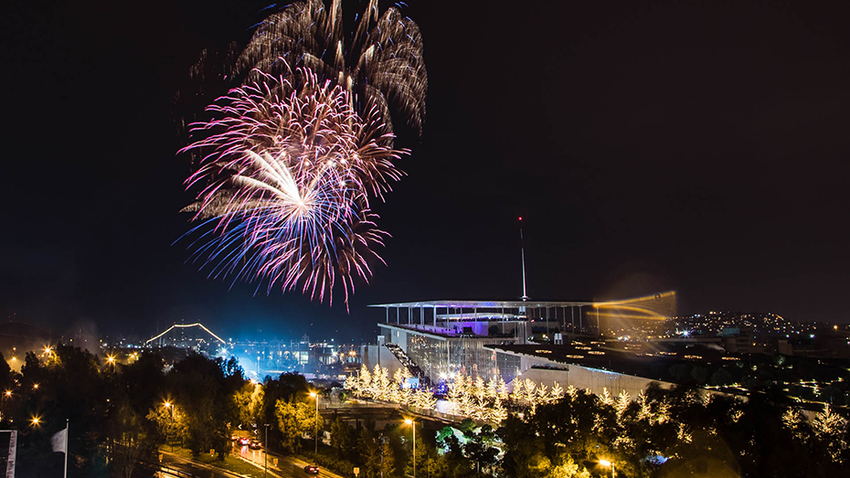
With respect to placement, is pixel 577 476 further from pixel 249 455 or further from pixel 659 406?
pixel 249 455

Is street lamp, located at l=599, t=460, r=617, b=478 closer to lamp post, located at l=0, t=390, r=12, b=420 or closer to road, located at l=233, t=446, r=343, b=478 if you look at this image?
road, located at l=233, t=446, r=343, b=478

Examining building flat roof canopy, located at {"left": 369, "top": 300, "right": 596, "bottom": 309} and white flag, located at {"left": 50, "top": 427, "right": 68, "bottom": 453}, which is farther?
building flat roof canopy, located at {"left": 369, "top": 300, "right": 596, "bottom": 309}

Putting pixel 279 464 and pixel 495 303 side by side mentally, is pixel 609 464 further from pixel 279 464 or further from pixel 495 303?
pixel 495 303

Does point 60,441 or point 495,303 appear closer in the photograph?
point 60,441

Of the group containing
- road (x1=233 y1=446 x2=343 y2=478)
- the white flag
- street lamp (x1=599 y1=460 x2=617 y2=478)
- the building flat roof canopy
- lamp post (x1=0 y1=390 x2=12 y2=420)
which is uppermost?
the building flat roof canopy

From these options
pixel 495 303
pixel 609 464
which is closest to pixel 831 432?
pixel 609 464

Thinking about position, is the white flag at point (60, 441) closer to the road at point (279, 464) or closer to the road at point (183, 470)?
the road at point (183, 470)

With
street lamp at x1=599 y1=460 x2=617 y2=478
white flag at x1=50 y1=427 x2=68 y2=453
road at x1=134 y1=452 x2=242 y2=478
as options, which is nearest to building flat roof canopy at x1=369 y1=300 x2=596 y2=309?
road at x1=134 y1=452 x2=242 y2=478

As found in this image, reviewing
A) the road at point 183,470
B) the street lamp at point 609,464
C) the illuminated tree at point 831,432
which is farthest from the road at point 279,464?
the illuminated tree at point 831,432

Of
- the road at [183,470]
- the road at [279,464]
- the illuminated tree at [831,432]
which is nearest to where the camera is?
the illuminated tree at [831,432]

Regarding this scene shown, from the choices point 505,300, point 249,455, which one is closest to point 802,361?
point 505,300

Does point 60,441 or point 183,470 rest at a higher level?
point 60,441
